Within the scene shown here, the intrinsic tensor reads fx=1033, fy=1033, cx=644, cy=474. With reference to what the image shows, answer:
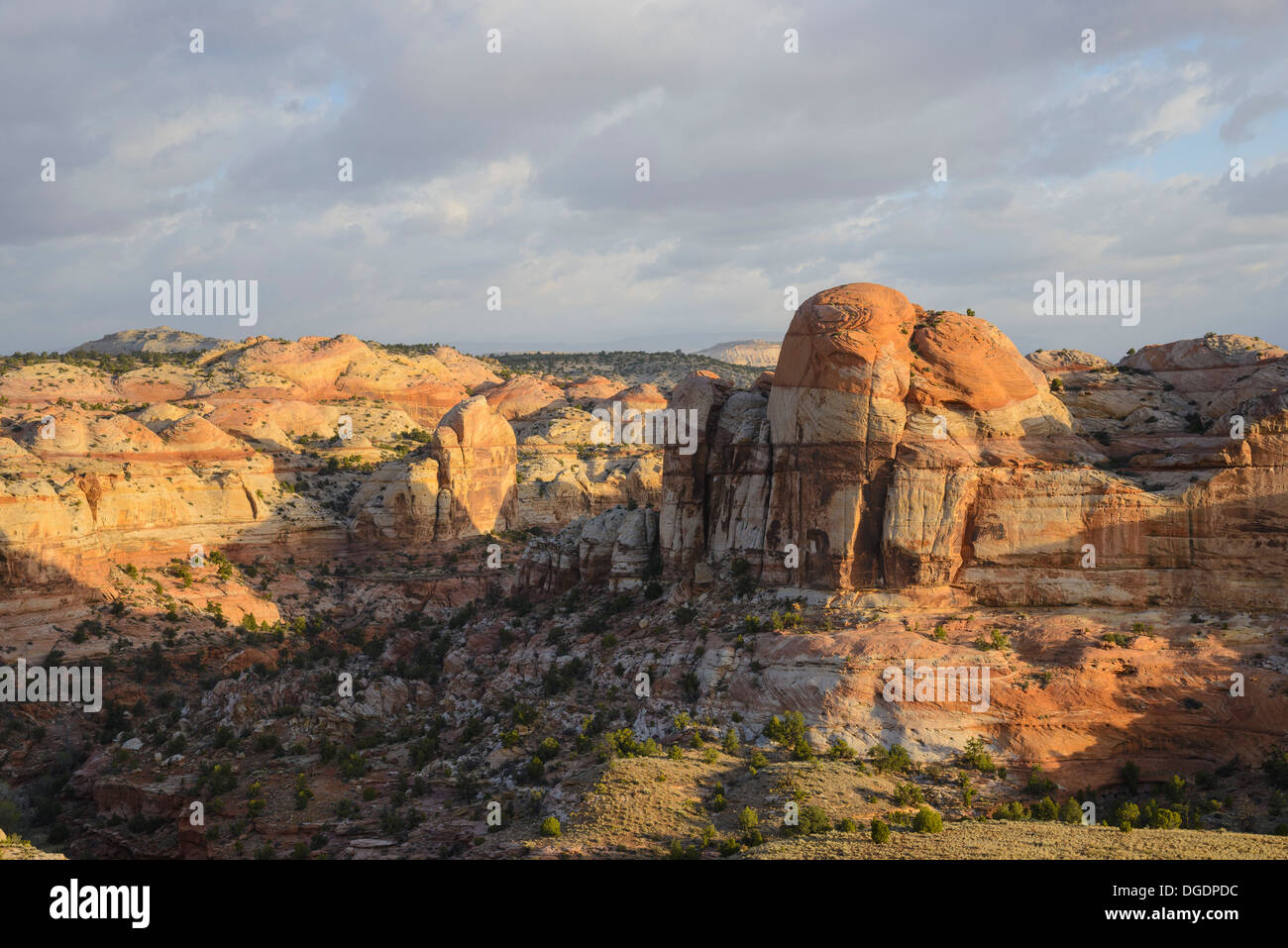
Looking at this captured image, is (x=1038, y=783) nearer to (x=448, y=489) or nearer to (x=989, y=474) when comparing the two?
(x=989, y=474)

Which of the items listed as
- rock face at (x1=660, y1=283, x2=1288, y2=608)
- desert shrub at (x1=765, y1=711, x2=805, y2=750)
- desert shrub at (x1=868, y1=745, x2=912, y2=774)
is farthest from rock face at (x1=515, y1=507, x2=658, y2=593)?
desert shrub at (x1=868, y1=745, x2=912, y2=774)

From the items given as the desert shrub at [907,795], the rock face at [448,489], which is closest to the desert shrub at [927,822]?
the desert shrub at [907,795]

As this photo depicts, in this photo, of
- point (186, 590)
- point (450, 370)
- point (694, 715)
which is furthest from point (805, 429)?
point (450, 370)

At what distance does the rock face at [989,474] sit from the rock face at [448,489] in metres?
34.2

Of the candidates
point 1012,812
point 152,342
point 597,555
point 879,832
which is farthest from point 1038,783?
point 152,342

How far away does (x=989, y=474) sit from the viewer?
136 ft

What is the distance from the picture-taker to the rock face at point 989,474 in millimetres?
39625

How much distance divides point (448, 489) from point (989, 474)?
4521 centimetres

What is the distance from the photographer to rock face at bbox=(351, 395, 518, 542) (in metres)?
75.7

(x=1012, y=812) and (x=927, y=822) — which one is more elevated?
(x=927, y=822)

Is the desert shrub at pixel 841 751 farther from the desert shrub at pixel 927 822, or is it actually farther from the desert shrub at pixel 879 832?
the desert shrub at pixel 879 832

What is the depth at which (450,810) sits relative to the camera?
3962 cm

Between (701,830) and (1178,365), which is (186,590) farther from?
(1178,365)

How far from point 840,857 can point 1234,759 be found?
17.7 m
